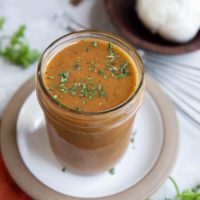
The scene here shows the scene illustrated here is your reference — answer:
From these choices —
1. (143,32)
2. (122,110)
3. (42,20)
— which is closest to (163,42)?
(143,32)

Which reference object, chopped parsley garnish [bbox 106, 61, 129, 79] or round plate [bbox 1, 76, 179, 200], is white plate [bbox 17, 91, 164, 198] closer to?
round plate [bbox 1, 76, 179, 200]

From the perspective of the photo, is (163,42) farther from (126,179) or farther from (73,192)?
(73,192)

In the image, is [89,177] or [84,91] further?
[89,177]

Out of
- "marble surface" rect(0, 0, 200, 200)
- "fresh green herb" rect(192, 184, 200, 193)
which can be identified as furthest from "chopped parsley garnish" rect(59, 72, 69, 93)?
"fresh green herb" rect(192, 184, 200, 193)

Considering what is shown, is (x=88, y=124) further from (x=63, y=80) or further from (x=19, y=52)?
(x=19, y=52)

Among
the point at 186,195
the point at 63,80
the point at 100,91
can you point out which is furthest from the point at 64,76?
the point at 186,195
